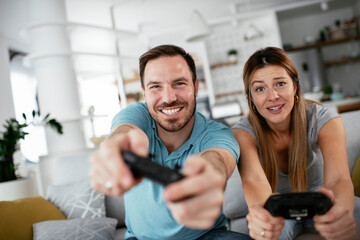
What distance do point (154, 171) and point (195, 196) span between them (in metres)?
0.10

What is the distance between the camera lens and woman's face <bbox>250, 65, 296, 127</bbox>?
156 centimetres

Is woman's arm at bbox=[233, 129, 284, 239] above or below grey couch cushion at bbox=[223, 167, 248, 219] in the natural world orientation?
above

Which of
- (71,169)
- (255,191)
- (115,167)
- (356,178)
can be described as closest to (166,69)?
(255,191)

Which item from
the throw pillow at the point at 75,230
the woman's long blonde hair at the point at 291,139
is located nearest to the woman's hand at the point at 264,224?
the woman's long blonde hair at the point at 291,139

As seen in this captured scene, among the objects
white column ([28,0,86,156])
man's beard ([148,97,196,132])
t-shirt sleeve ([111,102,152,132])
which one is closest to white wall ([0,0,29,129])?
white column ([28,0,86,156])

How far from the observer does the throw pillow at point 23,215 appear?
1867 millimetres

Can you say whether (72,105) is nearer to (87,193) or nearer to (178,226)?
(87,193)

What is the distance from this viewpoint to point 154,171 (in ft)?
1.94

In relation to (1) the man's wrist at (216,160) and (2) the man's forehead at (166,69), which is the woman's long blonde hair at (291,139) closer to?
(2) the man's forehead at (166,69)

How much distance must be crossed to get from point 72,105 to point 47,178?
0.90 m

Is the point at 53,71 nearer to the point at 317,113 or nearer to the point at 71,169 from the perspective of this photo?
the point at 71,169

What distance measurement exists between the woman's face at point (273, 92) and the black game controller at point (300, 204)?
699mm

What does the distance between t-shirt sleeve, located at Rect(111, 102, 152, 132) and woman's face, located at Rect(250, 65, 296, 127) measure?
549 mm

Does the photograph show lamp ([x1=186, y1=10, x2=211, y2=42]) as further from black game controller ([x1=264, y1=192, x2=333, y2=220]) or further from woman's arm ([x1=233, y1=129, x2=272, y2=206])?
black game controller ([x1=264, y1=192, x2=333, y2=220])
